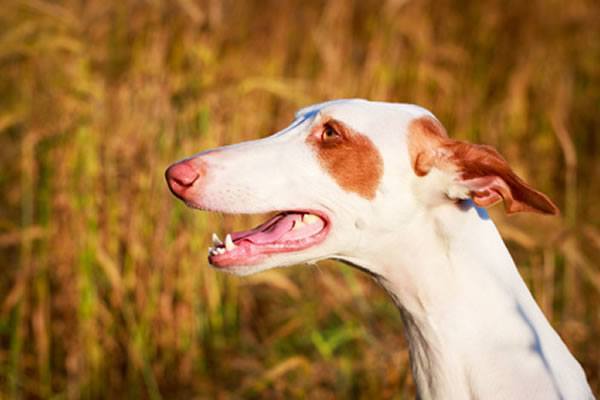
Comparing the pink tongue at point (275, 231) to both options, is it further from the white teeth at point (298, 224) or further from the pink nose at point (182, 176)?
the pink nose at point (182, 176)

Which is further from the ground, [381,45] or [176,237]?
[381,45]

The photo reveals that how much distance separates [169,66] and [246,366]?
1.59 metres

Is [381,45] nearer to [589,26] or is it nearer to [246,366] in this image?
[589,26]

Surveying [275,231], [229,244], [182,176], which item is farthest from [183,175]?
[275,231]

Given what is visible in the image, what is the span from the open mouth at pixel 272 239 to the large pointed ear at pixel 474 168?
332 millimetres

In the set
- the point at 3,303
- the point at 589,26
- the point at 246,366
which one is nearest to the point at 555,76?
the point at 589,26

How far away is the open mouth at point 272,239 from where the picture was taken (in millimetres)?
2752

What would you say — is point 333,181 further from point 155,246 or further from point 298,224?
point 155,246

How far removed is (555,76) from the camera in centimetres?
707

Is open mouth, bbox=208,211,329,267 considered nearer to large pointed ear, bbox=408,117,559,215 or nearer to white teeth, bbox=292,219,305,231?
white teeth, bbox=292,219,305,231

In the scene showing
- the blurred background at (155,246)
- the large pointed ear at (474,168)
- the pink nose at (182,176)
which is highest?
the large pointed ear at (474,168)

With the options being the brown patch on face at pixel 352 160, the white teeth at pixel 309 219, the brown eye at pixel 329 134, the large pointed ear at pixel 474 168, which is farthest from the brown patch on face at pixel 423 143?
the white teeth at pixel 309 219

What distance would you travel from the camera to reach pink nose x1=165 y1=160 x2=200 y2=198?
8.87 ft

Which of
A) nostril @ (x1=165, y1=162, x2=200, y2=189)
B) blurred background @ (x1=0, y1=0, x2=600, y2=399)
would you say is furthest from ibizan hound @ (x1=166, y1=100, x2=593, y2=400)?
blurred background @ (x1=0, y1=0, x2=600, y2=399)
